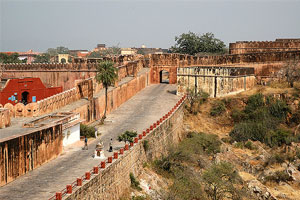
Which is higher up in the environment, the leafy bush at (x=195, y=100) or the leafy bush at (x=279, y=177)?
the leafy bush at (x=195, y=100)

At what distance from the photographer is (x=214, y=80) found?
45.3 metres

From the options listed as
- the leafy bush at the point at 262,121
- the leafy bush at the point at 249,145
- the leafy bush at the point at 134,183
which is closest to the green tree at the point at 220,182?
the leafy bush at the point at 134,183

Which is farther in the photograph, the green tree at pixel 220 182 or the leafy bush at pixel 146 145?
the green tree at pixel 220 182

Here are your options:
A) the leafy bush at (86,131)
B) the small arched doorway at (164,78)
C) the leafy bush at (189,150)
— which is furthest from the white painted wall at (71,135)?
the small arched doorway at (164,78)

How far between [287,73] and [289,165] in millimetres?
16378

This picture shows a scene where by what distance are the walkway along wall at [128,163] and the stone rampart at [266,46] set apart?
2584 cm

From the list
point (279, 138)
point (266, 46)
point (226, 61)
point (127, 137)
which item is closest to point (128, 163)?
point (127, 137)

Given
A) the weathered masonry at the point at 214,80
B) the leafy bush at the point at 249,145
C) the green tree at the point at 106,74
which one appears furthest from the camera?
the weathered masonry at the point at 214,80

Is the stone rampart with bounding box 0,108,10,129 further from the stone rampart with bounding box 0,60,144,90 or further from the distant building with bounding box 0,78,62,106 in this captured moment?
the stone rampart with bounding box 0,60,144,90

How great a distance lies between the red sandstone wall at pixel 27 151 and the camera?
20.0 metres

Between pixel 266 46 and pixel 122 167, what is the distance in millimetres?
41306

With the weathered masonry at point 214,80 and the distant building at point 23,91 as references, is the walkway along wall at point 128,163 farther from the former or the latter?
the distant building at point 23,91

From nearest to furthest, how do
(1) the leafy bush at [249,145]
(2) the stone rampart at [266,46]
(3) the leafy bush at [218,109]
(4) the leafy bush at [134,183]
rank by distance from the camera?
(4) the leafy bush at [134,183] < (1) the leafy bush at [249,145] < (3) the leafy bush at [218,109] < (2) the stone rampart at [266,46]

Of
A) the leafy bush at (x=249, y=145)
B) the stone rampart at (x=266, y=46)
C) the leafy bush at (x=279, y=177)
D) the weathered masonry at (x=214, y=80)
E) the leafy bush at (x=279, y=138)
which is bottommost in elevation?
the leafy bush at (x=279, y=177)
